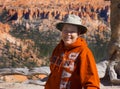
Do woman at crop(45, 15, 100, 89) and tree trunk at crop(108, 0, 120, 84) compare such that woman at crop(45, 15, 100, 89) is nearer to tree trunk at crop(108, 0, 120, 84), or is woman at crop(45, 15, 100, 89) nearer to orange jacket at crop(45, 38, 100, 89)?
orange jacket at crop(45, 38, 100, 89)

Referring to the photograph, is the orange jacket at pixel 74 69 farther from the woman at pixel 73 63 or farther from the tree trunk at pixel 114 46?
the tree trunk at pixel 114 46

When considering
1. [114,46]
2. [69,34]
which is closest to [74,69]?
[69,34]

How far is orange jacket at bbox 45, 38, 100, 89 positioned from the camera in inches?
122

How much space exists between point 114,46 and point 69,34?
560 centimetres

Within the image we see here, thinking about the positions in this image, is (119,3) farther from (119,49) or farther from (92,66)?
(92,66)

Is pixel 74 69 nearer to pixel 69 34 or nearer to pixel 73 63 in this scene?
pixel 73 63

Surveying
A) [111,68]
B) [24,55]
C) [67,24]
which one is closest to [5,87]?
[111,68]

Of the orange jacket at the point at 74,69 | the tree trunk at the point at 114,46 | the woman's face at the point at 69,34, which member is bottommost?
the tree trunk at the point at 114,46

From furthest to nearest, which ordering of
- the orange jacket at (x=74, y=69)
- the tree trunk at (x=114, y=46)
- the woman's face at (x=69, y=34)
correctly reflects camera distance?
the tree trunk at (x=114, y=46)
the woman's face at (x=69, y=34)
the orange jacket at (x=74, y=69)

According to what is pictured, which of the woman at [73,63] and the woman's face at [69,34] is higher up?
the woman's face at [69,34]

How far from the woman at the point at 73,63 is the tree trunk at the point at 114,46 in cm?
544

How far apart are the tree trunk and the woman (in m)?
5.44

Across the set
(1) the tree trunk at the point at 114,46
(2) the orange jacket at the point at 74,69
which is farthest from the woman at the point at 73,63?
(1) the tree trunk at the point at 114,46

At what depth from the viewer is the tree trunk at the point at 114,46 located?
8670 millimetres
